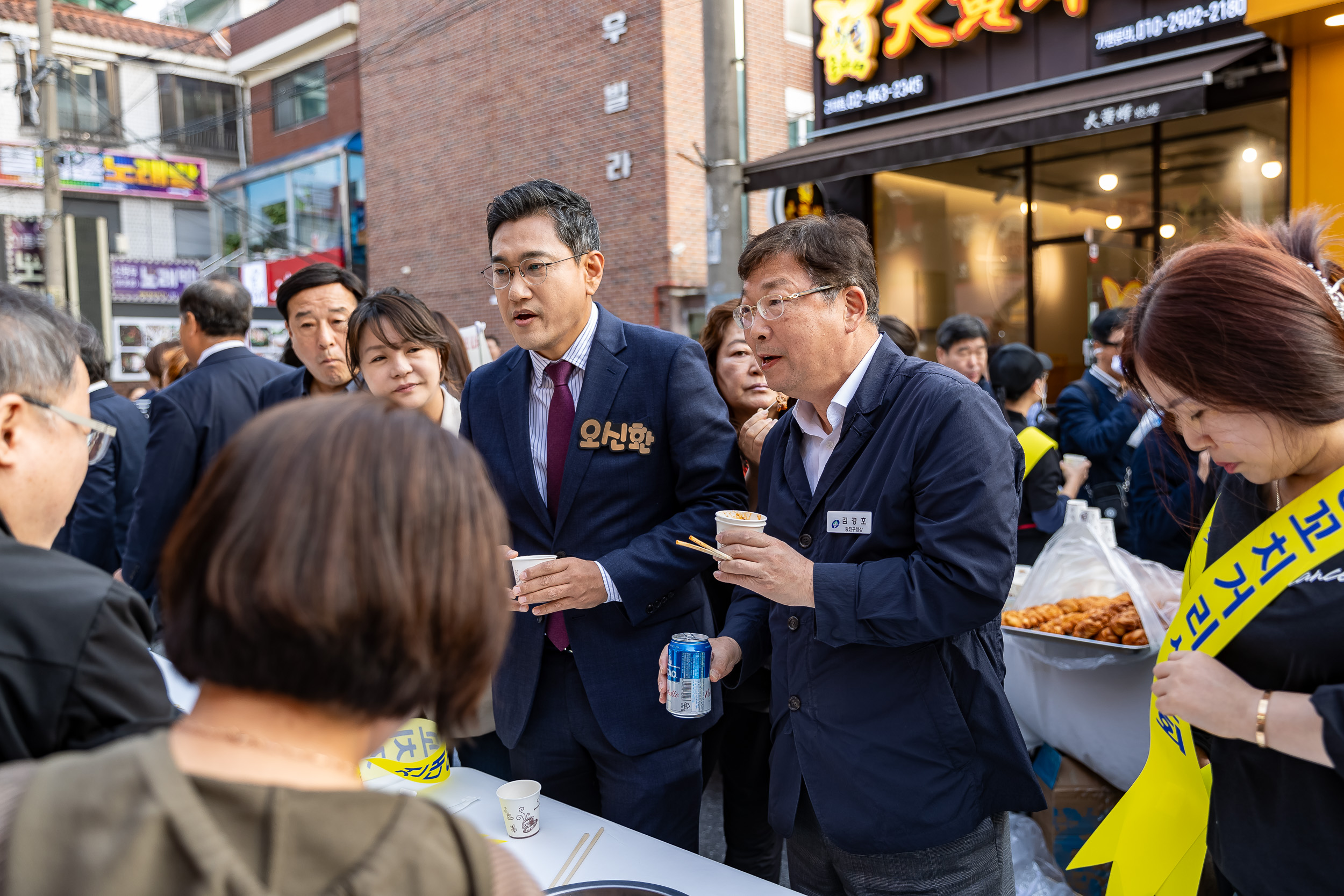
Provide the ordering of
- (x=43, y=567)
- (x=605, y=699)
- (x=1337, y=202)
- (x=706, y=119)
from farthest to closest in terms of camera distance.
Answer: (x=706, y=119) < (x=1337, y=202) < (x=605, y=699) < (x=43, y=567)

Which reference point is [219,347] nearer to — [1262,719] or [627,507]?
[627,507]

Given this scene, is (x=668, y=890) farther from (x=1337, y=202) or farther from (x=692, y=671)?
(x=1337, y=202)

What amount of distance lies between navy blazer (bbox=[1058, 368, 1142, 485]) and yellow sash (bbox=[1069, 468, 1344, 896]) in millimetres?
3149

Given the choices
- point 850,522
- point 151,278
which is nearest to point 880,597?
point 850,522

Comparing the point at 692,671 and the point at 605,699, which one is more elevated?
the point at 692,671

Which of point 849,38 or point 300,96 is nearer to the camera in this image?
point 849,38

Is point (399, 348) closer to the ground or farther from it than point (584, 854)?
farther from it

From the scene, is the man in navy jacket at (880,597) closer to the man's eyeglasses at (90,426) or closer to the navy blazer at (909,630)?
the navy blazer at (909,630)

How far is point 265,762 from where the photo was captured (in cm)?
74

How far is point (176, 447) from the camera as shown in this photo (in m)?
3.42

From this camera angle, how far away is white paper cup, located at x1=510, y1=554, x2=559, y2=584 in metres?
1.95

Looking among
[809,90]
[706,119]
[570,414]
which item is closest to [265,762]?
[570,414]

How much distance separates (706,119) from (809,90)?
32.4ft

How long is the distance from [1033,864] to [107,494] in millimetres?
4017
